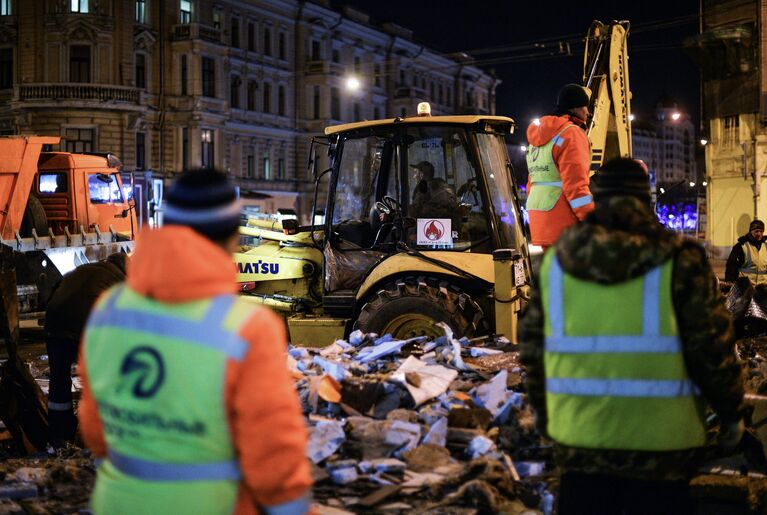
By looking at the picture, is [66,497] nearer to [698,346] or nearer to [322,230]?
[698,346]

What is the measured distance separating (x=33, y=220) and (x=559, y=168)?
42.6ft

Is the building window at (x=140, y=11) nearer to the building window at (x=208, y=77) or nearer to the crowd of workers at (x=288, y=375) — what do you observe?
the building window at (x=208, y=77)

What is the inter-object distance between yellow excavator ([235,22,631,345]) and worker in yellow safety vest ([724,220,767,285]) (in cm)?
585

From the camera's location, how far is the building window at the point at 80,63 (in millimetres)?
47906

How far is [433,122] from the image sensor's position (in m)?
Result: 9.23

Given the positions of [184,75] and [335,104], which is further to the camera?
[335,104]

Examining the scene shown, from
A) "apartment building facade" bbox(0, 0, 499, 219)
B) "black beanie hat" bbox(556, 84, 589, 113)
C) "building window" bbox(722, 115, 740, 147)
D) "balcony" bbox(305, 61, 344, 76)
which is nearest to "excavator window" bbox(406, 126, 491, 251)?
"black beanie hat" bbox(556, 84, 589, 113)

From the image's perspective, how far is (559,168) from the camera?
764cm

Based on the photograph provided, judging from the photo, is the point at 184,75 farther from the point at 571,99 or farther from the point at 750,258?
the point at 571,99

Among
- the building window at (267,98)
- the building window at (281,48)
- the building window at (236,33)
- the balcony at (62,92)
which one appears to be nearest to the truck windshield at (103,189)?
the balcony at (62,92)

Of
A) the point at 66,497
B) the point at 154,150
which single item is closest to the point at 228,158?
the point at 154,150

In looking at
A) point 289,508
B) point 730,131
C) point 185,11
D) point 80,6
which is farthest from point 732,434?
point 185,11

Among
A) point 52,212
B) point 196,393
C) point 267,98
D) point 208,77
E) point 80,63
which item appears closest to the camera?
point 196,393

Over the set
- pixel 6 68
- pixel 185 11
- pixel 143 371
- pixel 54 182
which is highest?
pixel 185 11
